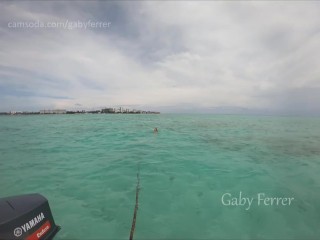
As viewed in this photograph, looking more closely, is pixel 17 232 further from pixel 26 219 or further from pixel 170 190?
pixel 170 190

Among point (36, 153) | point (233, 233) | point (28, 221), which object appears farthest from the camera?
point (36, 153)

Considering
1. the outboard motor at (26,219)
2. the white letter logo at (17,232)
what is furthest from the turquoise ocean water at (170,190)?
the white letter logo at (17,232)

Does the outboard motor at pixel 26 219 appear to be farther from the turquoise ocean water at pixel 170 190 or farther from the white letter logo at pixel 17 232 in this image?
the turquoise ocean water at pixel 170 190

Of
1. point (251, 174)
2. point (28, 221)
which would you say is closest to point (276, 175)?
point (251, 174)

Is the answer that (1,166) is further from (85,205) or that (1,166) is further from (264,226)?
(264,226)

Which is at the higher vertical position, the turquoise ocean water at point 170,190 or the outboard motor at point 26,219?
the outboard motor at point 26,219

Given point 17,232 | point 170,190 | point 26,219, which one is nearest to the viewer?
point 17,232

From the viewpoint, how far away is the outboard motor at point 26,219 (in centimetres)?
336

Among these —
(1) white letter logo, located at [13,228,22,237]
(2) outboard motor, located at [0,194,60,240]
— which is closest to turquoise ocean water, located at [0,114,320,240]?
(2) outboard motor, located at [0,194,60,240]

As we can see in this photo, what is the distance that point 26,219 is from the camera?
11.8ft

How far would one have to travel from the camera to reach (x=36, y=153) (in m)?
13.9

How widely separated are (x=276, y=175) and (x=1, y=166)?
14197 millimetres

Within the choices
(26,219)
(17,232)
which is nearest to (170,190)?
(26,219)

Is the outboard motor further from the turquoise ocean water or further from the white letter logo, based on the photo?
the turquoise ocean water
